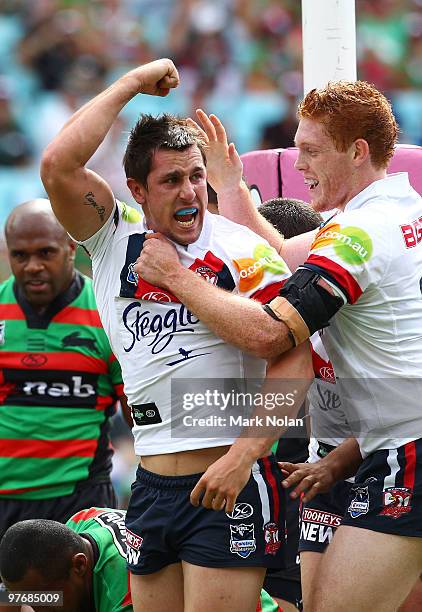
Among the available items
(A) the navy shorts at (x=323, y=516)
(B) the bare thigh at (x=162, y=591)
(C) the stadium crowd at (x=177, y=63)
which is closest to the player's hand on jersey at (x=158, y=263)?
(B) the bare thigh at (x=162, y=591)

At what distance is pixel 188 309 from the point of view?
2965mm

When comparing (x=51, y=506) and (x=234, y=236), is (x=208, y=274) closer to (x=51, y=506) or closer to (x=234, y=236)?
(x=234, y=236)

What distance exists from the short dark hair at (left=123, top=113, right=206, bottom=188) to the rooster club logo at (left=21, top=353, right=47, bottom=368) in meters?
1.98

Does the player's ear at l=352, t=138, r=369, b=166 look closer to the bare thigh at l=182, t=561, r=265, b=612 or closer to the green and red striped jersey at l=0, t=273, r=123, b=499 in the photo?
the bare thigh at l=182, t=561, r=265, b=612

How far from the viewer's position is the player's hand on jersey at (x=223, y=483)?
279cm

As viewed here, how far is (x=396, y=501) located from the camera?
2859mm

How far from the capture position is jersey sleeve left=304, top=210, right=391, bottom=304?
2818 millimetres

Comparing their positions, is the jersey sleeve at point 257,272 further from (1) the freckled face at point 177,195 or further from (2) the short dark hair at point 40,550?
(2) the short dark hair at point 40,550

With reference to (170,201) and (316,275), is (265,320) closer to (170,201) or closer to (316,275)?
(316,275)

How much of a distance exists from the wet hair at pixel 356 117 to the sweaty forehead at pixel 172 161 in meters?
0.40

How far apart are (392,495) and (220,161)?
1.44m

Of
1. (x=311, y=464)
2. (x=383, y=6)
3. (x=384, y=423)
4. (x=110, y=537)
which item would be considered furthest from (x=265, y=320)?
(x=383, y=6)

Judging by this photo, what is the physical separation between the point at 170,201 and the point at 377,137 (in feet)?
2.13

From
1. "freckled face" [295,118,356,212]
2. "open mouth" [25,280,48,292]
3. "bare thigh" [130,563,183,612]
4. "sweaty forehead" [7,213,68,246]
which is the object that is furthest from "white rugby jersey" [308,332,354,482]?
"sweaty forehead" [7,213,68,246]
